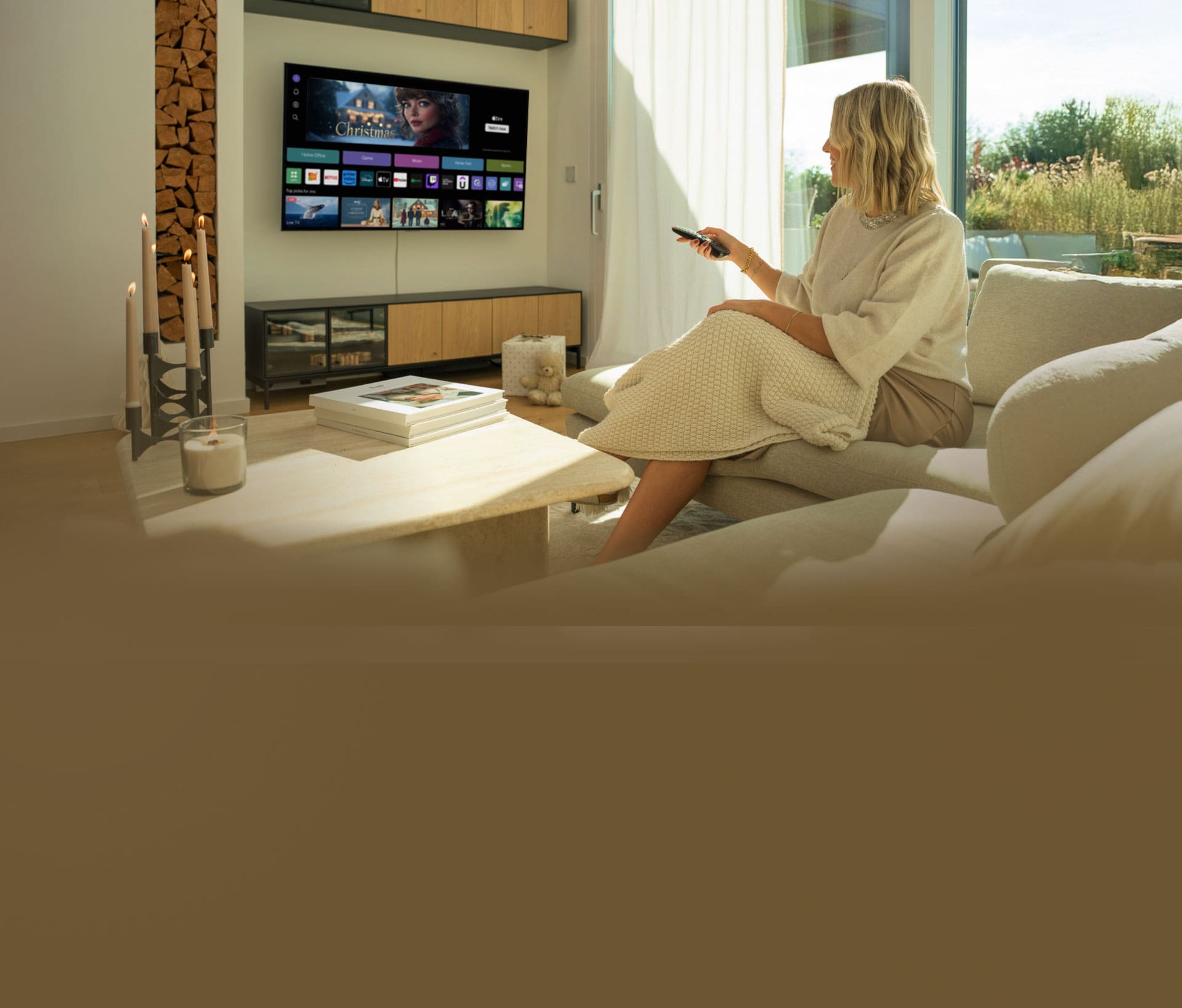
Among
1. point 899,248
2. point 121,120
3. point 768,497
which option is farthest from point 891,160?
point 121,120

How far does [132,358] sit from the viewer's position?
1.60 m

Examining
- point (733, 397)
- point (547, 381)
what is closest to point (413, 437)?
point (733, 397)

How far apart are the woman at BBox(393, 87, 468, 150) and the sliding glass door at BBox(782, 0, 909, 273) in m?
1.63

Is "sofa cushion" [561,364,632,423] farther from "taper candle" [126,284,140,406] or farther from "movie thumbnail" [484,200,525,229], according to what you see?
"movie thumbnail" [484,200,525,229]

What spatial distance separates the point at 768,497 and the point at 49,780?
2.04m

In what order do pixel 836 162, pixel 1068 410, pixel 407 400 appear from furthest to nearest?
pixel 836 162 → pixel 407 400 → pixel 1068 410

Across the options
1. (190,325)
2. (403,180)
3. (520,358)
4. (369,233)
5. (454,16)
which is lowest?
(190,325)

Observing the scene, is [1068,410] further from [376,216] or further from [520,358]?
[376,216]

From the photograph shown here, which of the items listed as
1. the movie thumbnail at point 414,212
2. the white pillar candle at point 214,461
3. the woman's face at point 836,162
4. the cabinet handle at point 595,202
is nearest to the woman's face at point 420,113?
the movie thumbnail at point 414,212

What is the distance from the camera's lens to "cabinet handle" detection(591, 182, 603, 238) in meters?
5.32

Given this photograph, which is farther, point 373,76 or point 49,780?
point 373,76

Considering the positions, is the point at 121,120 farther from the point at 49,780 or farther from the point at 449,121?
the point at 49,780

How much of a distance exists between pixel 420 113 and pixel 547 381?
1500 millimetres

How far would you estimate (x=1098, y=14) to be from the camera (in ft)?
10.6
